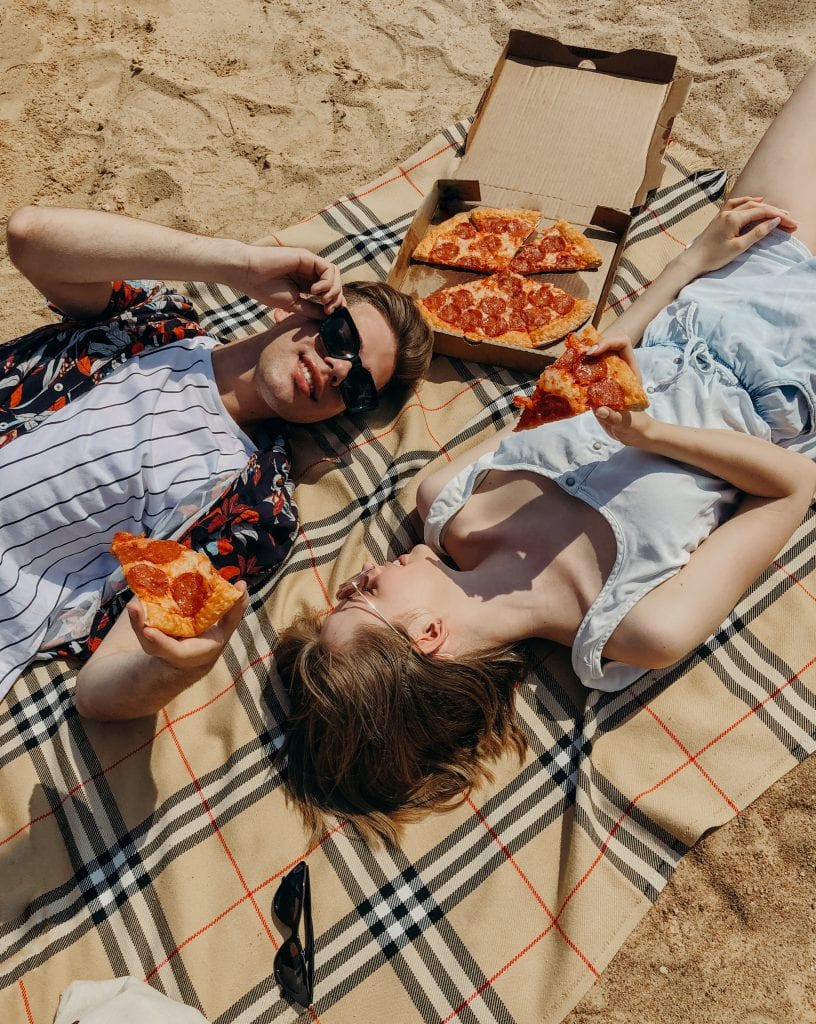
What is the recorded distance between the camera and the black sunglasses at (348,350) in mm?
3939

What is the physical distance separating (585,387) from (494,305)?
179cm

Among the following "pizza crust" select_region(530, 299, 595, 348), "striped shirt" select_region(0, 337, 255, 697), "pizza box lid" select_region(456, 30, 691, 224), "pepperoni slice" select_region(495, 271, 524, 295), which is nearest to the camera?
"striped shirt" select_region(0, 337, 255, 697)

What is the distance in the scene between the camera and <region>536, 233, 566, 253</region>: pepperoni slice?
507 cm

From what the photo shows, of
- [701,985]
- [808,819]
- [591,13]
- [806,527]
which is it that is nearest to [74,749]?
[701,985]

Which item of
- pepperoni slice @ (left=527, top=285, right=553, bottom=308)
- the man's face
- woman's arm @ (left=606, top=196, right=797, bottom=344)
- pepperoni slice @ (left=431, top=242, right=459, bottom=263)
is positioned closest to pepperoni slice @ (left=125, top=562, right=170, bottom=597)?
the man's face

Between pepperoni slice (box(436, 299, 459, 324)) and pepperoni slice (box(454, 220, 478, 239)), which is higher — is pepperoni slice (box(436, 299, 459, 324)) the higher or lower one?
the lower one

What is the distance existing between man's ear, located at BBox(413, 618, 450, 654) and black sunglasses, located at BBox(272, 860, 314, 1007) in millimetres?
1033

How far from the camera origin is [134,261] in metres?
3.96

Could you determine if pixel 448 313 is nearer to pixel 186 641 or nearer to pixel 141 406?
pixel 141 406

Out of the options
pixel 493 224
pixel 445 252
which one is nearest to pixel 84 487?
pixel 445 252

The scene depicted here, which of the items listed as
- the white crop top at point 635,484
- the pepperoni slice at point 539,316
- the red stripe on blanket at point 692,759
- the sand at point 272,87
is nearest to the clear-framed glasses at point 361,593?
the white crop top at point 635,484

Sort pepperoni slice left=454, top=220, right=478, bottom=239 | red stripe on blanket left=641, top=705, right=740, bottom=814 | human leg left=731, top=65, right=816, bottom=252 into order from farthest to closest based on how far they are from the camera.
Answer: pepperoni slice left=454, top=220, right=478, bottom=239
human leg left=731, top=65, right=816, bottom=252
red stripe on blanket left=641, top=705, right=740, bottom=814

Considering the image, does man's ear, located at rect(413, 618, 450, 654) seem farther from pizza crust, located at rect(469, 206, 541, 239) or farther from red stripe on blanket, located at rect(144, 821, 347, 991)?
pizza crust, located at rect(469, 206, 541, 239)

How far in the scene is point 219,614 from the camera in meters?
2.92
